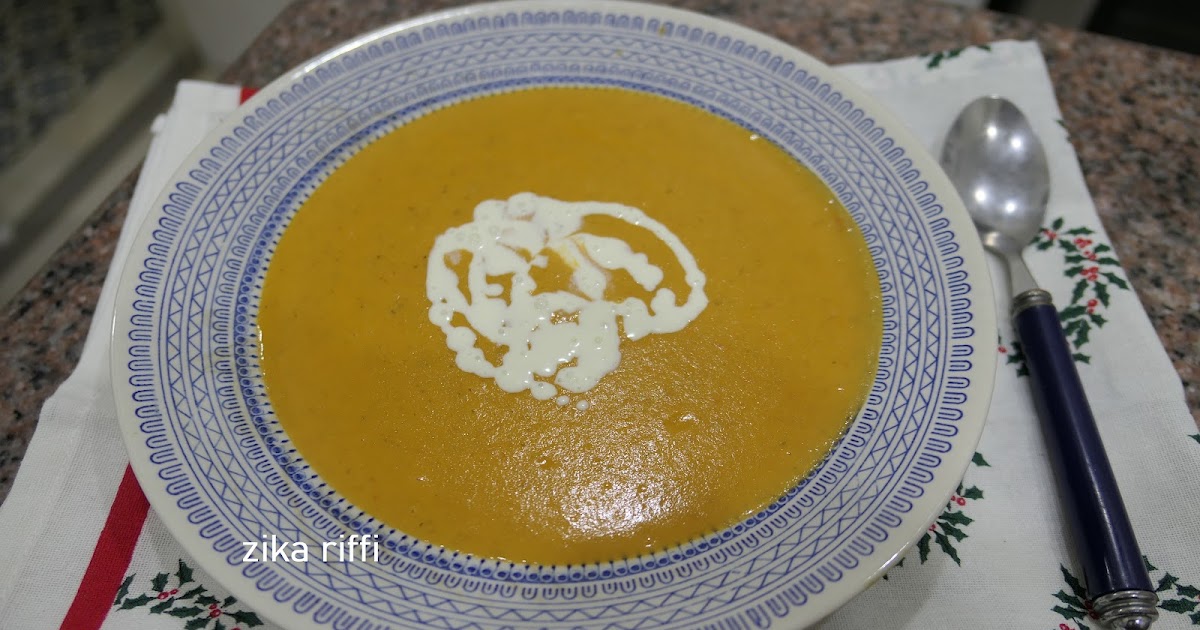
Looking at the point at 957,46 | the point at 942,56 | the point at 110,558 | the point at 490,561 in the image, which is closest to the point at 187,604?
the point at 110,558

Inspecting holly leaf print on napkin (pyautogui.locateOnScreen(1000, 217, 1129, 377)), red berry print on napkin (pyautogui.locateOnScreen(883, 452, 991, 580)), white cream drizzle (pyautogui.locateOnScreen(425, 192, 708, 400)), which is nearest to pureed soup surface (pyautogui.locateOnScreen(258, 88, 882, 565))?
white cream drizzle (pyautogui.locateOnScreen(425, 192, 708, 400))

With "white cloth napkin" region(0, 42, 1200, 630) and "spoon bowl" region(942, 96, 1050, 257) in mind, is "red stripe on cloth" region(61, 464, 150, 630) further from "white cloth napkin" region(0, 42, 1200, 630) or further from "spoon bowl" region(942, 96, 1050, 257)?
"spoon bowl" region(942, 96, 1050, 257)

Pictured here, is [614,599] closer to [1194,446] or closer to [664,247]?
[664,247]

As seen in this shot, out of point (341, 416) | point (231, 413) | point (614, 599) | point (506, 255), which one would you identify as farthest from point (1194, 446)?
point (231, 413)

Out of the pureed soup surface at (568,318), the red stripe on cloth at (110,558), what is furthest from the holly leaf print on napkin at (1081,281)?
the red stripe on cloth at (110,558)

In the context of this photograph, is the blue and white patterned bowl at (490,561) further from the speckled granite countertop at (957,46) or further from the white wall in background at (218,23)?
the white wall in background at (218,23)

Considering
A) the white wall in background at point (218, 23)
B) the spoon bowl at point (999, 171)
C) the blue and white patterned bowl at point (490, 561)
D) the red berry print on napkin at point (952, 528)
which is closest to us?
the blue and white patterned bowl at point (490, 561)
